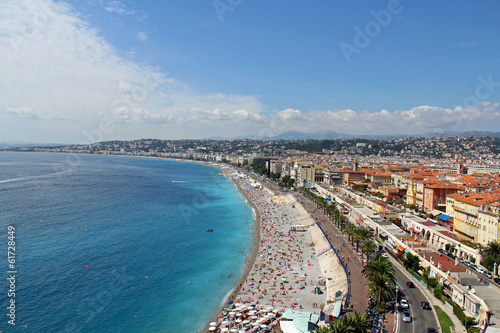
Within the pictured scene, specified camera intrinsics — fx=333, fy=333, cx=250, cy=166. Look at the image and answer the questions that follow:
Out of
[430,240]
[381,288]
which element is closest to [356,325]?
[381,288]

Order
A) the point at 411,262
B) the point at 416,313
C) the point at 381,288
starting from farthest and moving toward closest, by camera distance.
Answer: the point at 411,262 → the point at 381,288 → the point at 416,313

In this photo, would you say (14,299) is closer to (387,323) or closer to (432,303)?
(387,323)

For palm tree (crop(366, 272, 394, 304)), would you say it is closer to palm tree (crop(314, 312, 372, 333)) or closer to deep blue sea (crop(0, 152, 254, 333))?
palm tree (crop(314, 312, 372, 333))

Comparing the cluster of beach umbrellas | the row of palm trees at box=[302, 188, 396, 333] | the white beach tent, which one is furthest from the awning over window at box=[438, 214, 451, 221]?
the white beach tent

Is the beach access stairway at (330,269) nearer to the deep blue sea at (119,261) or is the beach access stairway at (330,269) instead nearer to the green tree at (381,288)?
the green tree at (381,288)

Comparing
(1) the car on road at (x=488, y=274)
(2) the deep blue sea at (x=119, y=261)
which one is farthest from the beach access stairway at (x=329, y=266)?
(1) the car on road at (x=488, y=274)

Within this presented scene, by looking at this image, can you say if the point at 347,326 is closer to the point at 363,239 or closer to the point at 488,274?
the point at 488,274
